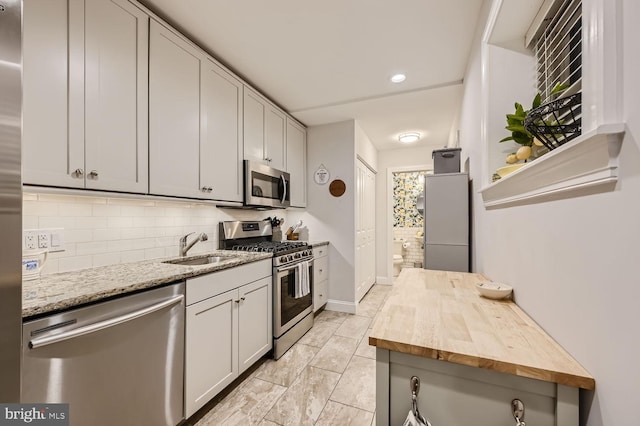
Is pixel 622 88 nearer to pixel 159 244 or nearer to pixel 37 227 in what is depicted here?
pixel 37 227

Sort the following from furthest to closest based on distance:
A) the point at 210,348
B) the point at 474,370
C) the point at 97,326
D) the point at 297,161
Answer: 1. the point at 297,161
2. the point at 210,348
3. the point at 97,326
4. the point at 474,370

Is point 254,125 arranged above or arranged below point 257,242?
above

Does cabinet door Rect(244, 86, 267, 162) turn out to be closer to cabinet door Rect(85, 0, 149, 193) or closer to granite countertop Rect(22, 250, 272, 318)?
cabinet door Rect(85, 0, 149, 193)

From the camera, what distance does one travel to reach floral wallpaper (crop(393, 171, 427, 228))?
19.3 ft

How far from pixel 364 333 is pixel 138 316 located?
227 centimetres

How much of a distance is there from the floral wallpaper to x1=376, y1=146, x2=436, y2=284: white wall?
3.17 feet

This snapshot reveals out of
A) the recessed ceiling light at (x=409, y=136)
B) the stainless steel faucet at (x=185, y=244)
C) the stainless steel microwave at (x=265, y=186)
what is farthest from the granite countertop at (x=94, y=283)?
the recessed ceiling light at (x=409, y=136)

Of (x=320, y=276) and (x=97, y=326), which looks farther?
(x=320, y=276)

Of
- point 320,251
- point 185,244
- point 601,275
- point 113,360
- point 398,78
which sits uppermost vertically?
point 398,78

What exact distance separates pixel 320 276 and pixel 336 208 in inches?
36.2

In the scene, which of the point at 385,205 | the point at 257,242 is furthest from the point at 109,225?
the point at 385,205

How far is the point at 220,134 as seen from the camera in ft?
7.31

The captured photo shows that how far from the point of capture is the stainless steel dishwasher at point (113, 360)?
0.98m

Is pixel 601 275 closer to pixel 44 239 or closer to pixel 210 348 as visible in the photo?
pixel 210 348
